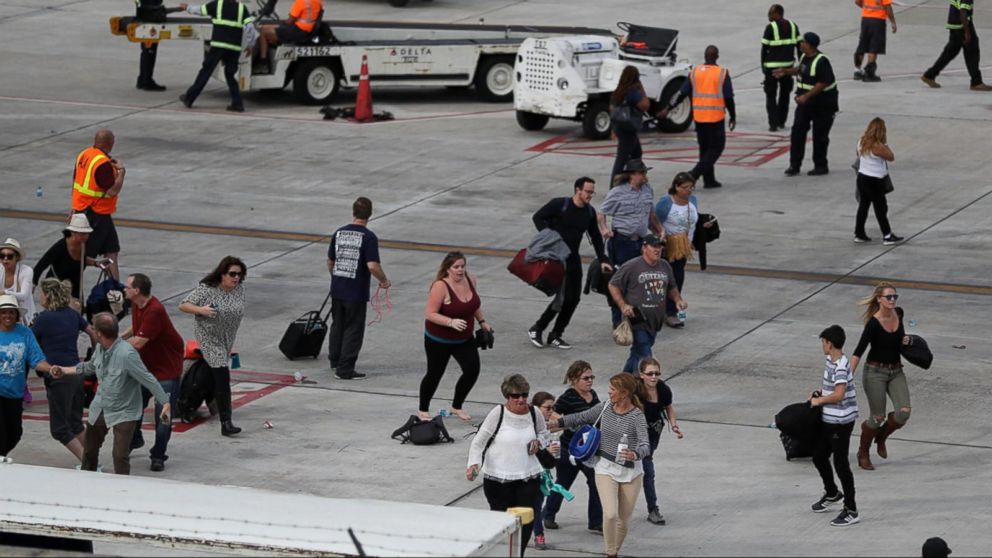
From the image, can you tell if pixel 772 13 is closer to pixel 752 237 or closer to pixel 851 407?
pixel 752 237

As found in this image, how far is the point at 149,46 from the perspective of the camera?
27.8m

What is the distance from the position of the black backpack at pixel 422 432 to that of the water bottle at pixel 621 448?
2.66 m

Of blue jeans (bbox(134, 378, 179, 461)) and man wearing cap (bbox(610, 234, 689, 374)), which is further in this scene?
man wearing cap (bbox(610, 234, 689, 374))

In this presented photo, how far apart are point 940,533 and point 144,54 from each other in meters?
19.3

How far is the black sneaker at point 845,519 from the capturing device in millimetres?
11727

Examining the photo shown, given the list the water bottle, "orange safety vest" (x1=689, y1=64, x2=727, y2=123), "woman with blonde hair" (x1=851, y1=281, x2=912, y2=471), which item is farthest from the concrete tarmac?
"orange safety vest" (x1=689, y1=64, x2=727, y2=123)

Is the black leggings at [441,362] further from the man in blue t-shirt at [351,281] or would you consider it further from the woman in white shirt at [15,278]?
the woman in white shirt at [15,278]

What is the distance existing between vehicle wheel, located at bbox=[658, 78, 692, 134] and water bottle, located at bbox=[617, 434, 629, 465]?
14.7 m

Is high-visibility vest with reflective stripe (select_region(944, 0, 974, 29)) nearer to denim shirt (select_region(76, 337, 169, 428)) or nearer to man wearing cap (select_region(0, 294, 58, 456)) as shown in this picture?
denim shirt (select_region(76, 337, 169, 428))

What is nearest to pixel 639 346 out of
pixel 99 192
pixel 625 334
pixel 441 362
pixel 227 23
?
pixel 625 334

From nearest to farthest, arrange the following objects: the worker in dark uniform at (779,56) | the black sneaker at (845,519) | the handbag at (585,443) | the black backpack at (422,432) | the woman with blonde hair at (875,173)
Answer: the handbag at (585,443), the black sneaker at (845,519), the black backpack at (422,432), the woman with blonde hair at (875,173), the worker in dark uniform at (779,56)

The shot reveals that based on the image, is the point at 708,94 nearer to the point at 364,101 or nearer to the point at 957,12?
the point at 364,101

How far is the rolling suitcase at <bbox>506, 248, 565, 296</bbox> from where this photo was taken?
623 inches

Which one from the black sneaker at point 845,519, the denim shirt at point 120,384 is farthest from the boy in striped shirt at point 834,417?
the denim shirt at point 120,384
